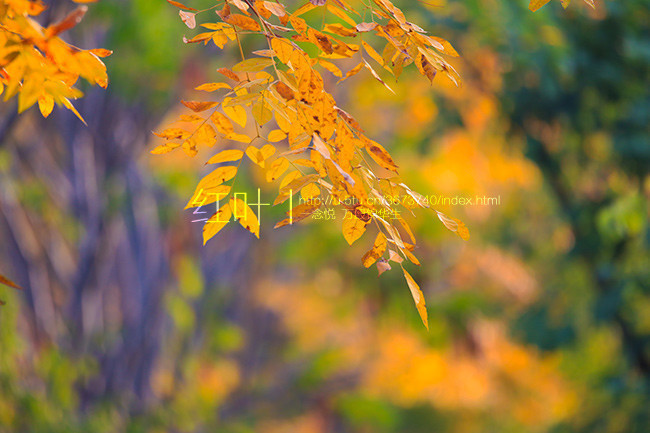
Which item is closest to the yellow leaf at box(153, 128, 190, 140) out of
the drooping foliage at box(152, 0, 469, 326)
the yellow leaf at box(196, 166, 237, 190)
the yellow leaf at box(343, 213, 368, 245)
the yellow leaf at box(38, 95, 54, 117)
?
the drooping foliage at box(152, 0, 469, 326)

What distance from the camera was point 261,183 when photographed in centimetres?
880

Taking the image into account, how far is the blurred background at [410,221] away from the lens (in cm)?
548

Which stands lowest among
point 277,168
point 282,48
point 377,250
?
point 377,250

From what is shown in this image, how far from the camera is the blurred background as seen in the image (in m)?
5.48

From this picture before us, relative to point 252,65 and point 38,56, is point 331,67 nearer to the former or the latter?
point 252,65

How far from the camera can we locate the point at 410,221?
814 centimetres

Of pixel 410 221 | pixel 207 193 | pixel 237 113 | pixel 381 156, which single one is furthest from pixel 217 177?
pixel 410 221

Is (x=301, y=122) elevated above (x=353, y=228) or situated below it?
above

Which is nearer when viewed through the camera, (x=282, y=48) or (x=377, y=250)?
(x=282, y=48)

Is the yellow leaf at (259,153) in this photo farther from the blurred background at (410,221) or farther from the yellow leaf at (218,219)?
the blurred background at (410,221)

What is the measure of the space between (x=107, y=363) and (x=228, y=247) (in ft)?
9.41

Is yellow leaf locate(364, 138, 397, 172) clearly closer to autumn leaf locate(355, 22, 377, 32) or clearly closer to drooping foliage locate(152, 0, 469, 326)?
drooping foliage locate(152, 0, 469, 326)

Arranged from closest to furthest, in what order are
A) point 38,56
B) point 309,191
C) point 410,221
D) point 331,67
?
point 38,56 < point 309,191 < point 331,67 < point 410,221

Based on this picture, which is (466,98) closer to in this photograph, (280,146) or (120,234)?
(280,146)
